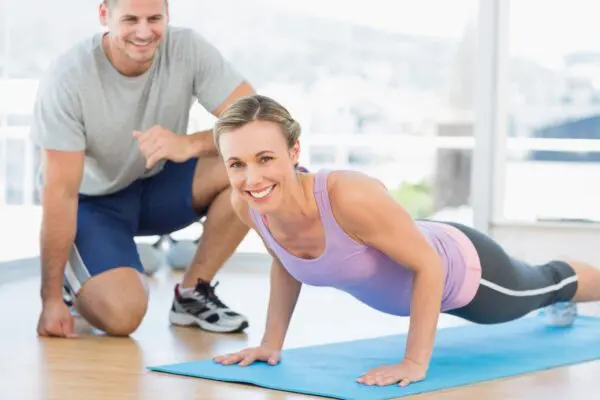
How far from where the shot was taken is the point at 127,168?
3297 mm

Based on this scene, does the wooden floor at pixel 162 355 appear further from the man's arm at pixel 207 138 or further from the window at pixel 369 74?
the window at pixel 369 74

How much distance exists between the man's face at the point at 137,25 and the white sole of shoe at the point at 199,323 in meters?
0.75

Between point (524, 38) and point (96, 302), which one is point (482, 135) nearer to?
point (524, 38)

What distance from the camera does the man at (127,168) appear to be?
3.10 metres

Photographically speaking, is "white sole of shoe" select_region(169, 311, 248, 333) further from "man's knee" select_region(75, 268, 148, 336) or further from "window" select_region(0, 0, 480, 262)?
"window" select_region(0, 0, 480, 262)

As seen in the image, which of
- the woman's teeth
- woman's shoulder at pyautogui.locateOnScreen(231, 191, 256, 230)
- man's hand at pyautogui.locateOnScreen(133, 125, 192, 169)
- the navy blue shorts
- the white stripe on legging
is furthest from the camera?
the navy blue shorts

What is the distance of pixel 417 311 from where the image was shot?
2.52 metres

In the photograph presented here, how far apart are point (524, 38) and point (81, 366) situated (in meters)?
2.83

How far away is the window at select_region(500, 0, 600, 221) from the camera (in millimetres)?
4926

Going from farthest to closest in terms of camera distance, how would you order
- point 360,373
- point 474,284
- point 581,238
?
point 581,238 → point 474,284 → point 360,373

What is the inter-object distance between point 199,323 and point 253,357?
2.20ft

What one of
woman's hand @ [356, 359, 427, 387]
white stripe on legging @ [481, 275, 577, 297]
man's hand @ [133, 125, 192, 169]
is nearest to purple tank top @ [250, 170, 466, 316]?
white stripe on legging @ [481, 275, 577, 297]

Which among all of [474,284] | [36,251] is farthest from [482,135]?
[474,284]

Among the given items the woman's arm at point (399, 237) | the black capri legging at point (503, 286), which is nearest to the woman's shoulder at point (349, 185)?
the woman's arm at point (399, 237)
